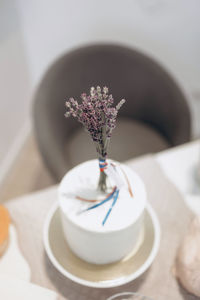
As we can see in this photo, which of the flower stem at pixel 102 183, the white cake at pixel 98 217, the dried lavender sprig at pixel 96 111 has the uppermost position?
the dried lavender sprig at pixel 96 111

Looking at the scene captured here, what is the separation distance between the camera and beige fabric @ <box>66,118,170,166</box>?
134cm

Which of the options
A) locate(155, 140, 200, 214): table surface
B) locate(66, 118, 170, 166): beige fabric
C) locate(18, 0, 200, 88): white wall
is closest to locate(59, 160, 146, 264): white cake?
locate(155, 140, 200, 214): table surface

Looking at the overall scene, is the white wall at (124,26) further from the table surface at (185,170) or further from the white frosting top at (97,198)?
the white frosting top at (97,198)

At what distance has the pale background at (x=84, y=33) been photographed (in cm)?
164

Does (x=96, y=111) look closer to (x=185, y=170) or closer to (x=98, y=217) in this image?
(x=98, y=217)

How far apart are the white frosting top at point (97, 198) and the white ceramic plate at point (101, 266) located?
13 centimetres

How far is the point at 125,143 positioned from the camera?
4.65ft

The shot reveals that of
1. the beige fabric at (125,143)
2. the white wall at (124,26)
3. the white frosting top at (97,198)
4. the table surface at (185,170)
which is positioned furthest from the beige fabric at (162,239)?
the white wall at (124,26)

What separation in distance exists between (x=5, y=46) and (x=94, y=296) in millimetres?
1613

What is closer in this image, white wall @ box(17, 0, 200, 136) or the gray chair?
the gray chair

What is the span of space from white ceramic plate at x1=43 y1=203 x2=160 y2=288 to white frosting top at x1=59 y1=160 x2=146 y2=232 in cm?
13

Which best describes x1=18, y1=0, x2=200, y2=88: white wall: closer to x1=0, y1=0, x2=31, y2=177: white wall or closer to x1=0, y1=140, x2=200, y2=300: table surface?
x1=0, y1=0, x2=31, y2=177: white wall

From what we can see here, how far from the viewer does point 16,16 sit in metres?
1.79

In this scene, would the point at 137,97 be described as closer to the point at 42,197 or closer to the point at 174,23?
the point at 174,23
